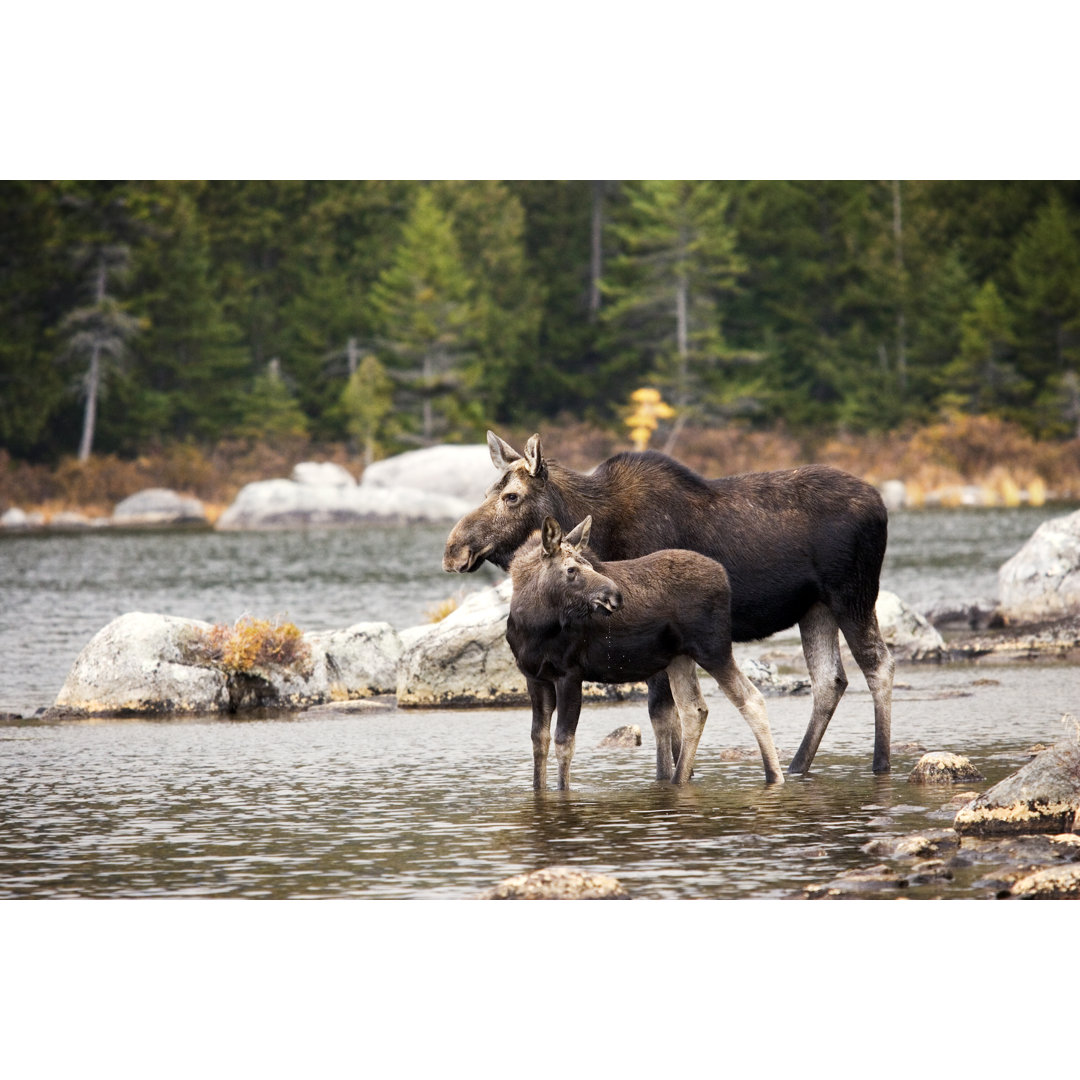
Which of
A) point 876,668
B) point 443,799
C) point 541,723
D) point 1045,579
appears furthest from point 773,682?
point 443,799

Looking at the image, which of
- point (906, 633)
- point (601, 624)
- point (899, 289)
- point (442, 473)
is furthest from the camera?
point (899, 289)

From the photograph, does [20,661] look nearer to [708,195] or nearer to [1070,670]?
[1070,670]

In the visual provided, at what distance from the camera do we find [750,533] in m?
12.2

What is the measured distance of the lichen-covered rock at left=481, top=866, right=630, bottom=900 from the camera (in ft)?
27.5

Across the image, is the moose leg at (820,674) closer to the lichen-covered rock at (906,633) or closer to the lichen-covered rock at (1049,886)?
the lichen-covered rock at (1049,886)

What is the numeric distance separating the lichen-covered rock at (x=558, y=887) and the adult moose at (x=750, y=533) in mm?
3521

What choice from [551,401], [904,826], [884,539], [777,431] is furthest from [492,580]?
[551,401]

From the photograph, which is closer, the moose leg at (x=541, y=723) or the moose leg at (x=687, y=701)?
the moose leg at (x=541, y=723)

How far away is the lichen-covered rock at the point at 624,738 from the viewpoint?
14.1 metres

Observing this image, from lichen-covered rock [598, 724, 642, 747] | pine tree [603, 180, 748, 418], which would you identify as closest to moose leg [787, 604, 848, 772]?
lichen-covered rock [598, 724, 642, 747]

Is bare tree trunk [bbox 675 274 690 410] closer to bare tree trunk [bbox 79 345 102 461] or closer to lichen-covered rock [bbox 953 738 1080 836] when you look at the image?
bare tree trunk [bbox 79 345 102 461]

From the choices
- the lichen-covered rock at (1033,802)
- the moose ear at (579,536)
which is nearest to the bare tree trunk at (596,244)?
the moose ear at (579,536)

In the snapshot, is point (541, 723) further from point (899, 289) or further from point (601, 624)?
point (899, 289)

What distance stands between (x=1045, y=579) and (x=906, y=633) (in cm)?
325
